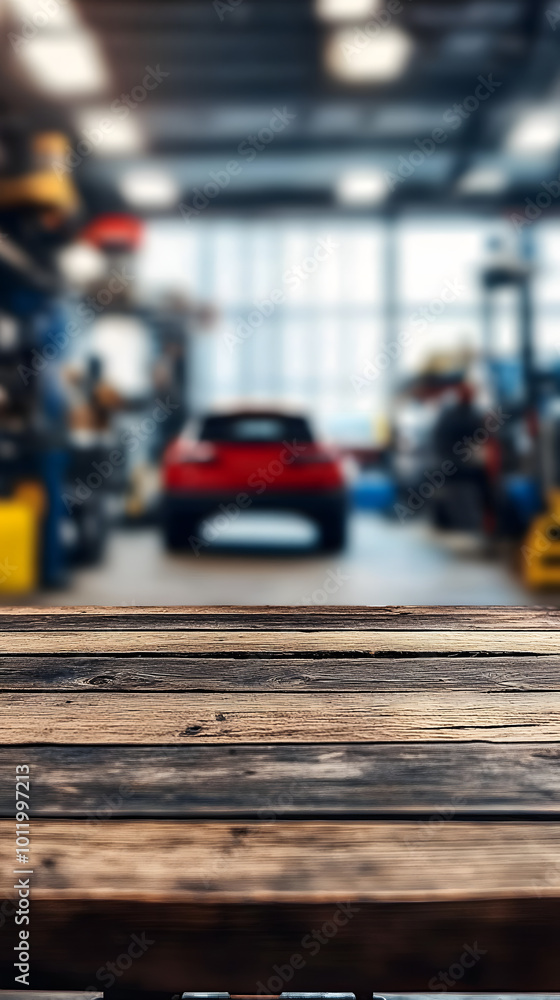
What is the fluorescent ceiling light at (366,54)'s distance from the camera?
1.84m

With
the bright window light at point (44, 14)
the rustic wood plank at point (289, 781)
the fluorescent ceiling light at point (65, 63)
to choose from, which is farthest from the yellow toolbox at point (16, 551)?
the rustic wood plank at point (289, 781)

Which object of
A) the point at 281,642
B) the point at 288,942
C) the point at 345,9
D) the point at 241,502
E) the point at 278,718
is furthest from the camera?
the point at 241,502

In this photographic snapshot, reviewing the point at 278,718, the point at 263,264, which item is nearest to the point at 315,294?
the point at 263,264

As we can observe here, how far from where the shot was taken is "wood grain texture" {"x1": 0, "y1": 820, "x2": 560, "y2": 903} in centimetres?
39

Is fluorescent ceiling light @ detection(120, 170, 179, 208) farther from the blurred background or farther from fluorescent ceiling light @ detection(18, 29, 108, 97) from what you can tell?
fluorescent ceiling light @ detection(18, 29, 108, 97)

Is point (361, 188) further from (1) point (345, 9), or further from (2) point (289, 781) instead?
(2) point (289, 781)

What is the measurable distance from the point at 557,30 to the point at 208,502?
4.79 feet

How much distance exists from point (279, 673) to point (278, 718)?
6.0 inches

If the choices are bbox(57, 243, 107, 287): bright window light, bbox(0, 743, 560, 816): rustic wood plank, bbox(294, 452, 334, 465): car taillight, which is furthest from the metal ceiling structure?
bbox(0, 743, 560, 816): rustic wood plank

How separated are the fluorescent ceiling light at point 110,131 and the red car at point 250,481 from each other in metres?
0.78

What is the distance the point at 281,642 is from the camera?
0.96 meters

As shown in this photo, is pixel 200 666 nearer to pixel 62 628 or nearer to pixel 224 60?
pixel 62 628

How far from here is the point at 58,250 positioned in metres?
2.28

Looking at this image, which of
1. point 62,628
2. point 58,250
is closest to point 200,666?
point 62,628
